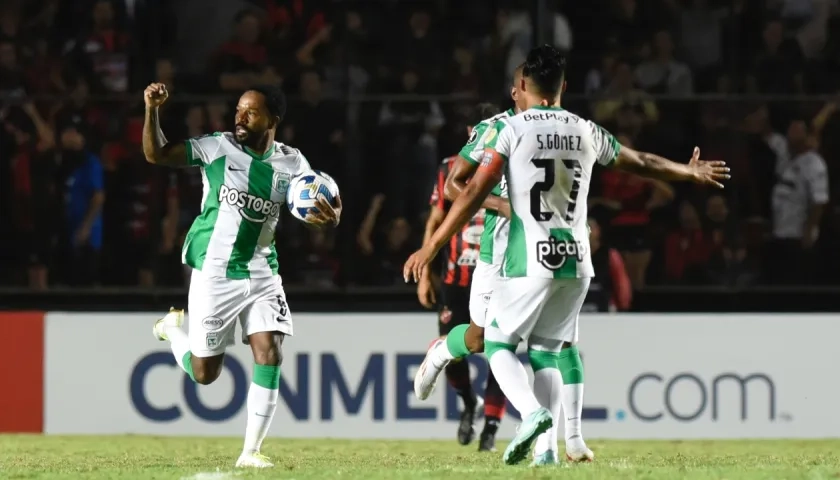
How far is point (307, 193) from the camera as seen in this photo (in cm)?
834

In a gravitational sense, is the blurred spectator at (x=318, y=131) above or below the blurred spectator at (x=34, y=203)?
above

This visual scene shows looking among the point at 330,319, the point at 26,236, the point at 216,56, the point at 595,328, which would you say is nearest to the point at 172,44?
the point at 216,56

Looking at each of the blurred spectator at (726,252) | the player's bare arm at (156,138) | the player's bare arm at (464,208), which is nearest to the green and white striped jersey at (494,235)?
the player's bare arm at (464,208)

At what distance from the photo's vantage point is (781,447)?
38.5ft

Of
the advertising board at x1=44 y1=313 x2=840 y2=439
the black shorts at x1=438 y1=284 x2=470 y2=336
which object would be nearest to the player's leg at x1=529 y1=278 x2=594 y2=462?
the black shorts at x1=438 y1=284 x2=470 y2=336

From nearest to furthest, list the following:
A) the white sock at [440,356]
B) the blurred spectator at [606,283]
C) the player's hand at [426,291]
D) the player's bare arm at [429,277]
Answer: the white sock at [440,356]
the player's bare arm at [429,277]
the player's hand at [426,291]
the blurred spectator at [606,283]

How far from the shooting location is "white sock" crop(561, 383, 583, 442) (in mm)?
8156

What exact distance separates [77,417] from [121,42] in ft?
11.5

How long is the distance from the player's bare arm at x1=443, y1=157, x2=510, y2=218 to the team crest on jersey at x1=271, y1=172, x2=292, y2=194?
84 centimetres

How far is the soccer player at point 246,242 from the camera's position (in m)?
8.45

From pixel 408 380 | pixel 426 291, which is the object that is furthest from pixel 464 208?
pixel 408 380

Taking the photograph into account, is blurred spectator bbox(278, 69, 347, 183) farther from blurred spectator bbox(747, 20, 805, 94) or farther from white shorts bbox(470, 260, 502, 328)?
white shorts bbox(470, 260, 502, 328)

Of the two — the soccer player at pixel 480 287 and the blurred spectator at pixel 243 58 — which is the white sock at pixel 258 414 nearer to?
the soccer player at pixel 480 287

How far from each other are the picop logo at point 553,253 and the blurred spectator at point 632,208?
6288 millimetres
